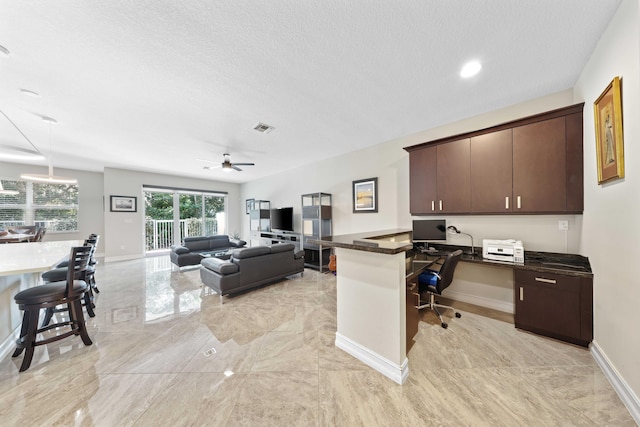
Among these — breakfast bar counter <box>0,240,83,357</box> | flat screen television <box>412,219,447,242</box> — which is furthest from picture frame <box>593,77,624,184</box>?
breakfast bar counter <box>0,240,83,357</box>

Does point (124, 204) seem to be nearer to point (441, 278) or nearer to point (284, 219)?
point (284, 219)

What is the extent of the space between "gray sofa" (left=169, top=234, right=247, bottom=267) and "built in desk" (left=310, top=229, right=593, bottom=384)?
13.8ft

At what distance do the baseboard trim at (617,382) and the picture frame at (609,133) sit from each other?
1.45 meters

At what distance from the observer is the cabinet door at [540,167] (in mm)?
2287

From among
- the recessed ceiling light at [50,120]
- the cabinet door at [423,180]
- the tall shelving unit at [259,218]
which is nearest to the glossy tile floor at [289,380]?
the cabinet door at [423,180]

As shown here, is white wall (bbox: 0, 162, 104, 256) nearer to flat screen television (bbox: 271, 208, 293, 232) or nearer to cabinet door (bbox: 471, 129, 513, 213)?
flat screen television (bbox: 271, 208, 293, 232)

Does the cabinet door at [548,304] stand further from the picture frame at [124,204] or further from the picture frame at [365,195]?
the picture frame at [124,204]

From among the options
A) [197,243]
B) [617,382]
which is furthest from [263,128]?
[617,382]

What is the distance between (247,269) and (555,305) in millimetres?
3767

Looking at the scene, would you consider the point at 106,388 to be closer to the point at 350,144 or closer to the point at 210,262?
the point at 210,262

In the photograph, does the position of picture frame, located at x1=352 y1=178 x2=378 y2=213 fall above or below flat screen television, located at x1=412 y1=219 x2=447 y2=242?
above

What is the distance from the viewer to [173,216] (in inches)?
284

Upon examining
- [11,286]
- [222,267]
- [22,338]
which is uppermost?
[11,286]

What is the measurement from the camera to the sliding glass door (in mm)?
7027
